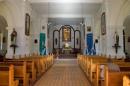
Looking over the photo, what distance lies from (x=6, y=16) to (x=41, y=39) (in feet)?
24.0

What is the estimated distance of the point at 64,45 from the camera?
30688 mm

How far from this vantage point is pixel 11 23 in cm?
1384

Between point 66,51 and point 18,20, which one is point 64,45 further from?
point 18,20

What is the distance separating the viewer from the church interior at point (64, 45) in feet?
18.0

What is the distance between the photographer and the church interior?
18.0 ft

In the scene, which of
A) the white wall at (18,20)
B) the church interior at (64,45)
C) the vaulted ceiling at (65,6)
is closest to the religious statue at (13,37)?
the church interior at (64,45)

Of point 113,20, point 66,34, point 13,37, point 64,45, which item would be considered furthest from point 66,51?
point 13,37

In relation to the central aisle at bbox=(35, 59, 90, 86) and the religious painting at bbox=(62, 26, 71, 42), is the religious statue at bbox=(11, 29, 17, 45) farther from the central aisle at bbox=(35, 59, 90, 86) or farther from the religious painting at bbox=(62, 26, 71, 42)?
the religious painting at bbox=(62, 26, 71, 42)

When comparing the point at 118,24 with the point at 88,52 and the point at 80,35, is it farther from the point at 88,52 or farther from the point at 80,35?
the point at 80,35

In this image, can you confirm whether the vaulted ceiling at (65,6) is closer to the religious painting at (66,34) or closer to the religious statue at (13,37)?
the religious statue at (13,37)

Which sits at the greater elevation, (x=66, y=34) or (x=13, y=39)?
(x=66, y=34)

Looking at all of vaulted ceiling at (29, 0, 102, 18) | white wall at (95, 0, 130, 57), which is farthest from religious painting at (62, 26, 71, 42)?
white wall at (95, 0, 130, 57)

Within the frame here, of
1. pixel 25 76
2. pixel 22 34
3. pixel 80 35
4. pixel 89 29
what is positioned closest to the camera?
pixel 25 76

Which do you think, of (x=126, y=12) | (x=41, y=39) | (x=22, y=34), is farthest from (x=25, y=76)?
(x=41, y=39)
